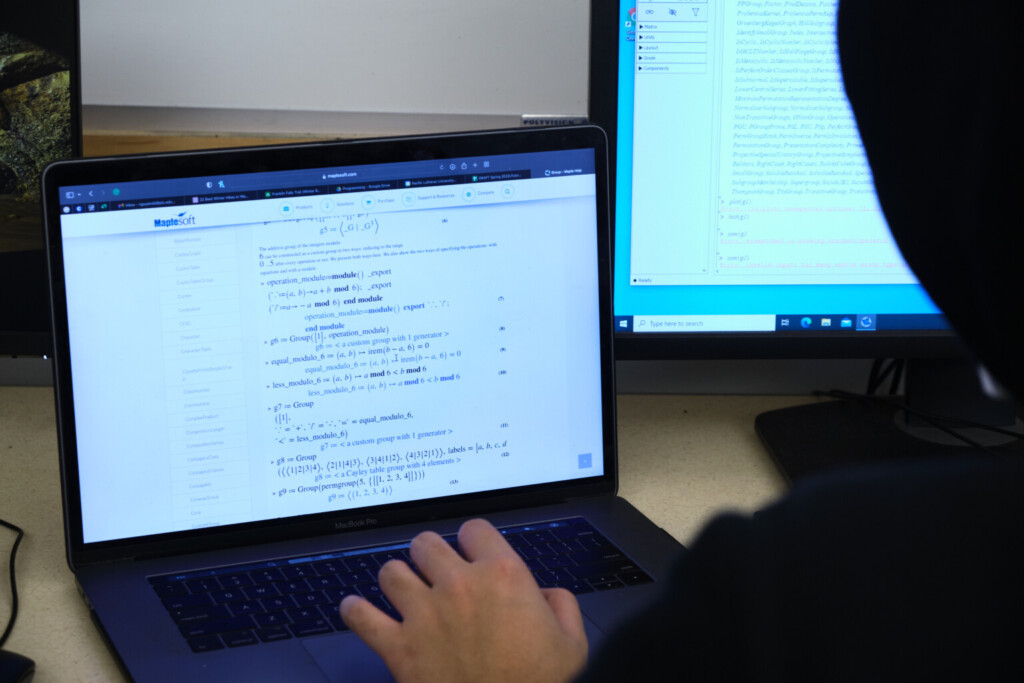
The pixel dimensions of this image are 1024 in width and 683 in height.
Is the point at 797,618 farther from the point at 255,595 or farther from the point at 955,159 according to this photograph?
the point at 255,595

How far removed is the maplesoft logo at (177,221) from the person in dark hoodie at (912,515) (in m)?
0.44

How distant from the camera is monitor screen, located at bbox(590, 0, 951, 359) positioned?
0.81 m

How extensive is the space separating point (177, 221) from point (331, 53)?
397 mm

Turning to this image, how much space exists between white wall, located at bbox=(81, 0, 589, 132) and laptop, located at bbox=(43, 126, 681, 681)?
32cm

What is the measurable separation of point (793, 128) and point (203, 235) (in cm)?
46

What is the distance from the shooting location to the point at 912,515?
0.39 m

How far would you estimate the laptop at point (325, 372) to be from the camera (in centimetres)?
70

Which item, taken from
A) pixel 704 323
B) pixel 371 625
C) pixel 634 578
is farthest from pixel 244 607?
pixel 704 323

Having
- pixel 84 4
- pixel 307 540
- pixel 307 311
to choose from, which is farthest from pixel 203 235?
pixel 84 4

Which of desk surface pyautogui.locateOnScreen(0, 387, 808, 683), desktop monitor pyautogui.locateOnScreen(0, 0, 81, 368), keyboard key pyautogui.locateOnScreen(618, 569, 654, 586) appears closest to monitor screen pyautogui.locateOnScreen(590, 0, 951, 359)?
desk surface pyautogui.locateOnScreen(0, 387, 808, 683)

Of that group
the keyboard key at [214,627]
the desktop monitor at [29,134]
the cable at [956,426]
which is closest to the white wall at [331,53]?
the desktop monitor at [29,134]

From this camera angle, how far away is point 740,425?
1.02 meters

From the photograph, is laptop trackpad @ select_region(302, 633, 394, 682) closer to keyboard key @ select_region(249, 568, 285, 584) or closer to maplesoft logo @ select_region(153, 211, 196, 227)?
keyboard key @ select_region(249, 568, 285, 584)

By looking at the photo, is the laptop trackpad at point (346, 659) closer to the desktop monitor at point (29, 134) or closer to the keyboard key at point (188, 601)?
the keyboard key at point (188, 601)
